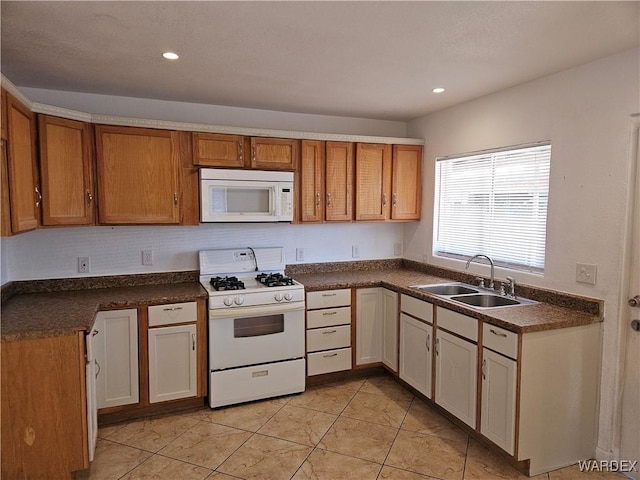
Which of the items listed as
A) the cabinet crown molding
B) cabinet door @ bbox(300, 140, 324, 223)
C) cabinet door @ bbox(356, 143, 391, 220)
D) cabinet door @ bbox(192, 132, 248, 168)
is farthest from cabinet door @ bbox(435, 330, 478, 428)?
cabinet door @ bbox(192, 132, 248, 168)

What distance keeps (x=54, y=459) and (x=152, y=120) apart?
2254mm

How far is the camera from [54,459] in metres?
2.12

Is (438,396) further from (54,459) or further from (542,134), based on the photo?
(54,459)

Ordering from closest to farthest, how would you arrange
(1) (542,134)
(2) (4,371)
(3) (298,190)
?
(2) (4,371) < (1) (542,134) < (3) (298,190)

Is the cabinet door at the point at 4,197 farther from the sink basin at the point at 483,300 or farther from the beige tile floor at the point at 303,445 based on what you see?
the sink basin at the point at 483,300

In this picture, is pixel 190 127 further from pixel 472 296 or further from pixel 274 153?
pixel 472 296

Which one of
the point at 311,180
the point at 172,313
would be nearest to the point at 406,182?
the point at 311,180

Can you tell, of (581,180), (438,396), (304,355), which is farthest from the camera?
(304,355)

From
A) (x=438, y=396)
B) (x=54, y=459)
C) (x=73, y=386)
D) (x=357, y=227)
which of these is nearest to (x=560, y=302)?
(x=438, y=396)

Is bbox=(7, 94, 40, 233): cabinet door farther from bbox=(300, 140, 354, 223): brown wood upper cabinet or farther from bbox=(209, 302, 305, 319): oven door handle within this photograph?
bbox=(300, 140, 354, 223): brown wood upper cabinet

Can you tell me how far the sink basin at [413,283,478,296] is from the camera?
3.28 meters

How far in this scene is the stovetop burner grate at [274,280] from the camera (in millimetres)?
3260

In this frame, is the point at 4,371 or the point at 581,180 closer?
the point at 4,371

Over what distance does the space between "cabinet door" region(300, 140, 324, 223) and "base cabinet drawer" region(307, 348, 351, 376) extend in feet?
3.80
